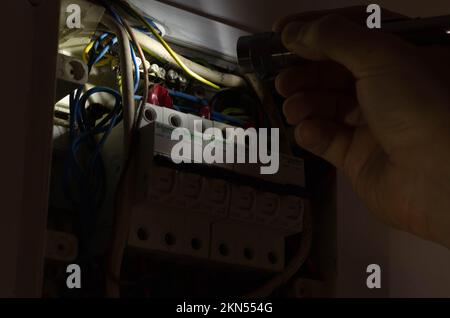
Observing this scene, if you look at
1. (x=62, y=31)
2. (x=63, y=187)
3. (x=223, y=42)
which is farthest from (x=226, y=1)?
(x=63, y=187)

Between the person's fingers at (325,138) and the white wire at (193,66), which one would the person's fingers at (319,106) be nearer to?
the person's fingers at (325,138)

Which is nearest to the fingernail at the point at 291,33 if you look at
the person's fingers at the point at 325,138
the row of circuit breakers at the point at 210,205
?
the person's fingers at the point at 325,138

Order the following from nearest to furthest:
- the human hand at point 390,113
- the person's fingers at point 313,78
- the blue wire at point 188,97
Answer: the human hand at point 390,113 < the person's fingers at point 313,78 < the blue wire at point 188,97

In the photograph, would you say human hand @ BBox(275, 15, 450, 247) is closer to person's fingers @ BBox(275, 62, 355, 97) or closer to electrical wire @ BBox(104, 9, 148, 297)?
person's fingers @ BBox(275, 62, 355, 97)

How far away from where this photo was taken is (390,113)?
0.78 meters

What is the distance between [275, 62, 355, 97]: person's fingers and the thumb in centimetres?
10

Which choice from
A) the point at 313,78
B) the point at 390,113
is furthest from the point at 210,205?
the point at 390,113

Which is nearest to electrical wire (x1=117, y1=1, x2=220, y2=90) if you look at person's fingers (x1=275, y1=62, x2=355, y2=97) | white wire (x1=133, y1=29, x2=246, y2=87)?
white wire (x1=133, y1=29, x2=246, y2=87)

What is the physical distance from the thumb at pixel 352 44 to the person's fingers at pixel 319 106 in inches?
4.4

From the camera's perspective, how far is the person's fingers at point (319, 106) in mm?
901

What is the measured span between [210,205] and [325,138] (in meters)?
0.20

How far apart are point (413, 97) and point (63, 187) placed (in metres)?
0.47

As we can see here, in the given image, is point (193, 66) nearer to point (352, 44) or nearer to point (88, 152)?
point (88, 152)

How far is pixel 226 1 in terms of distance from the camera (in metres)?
1.16
